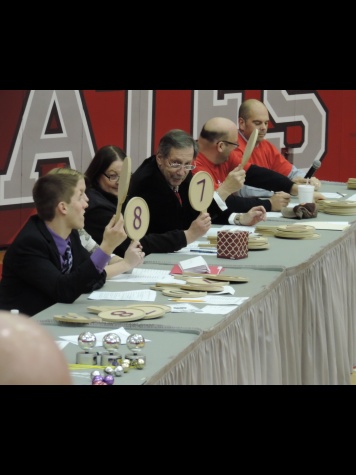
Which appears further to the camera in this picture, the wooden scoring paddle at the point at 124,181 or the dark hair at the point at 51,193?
the wooden scoring paddle at the point at 124,181

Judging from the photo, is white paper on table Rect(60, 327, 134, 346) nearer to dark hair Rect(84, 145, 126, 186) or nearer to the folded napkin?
dark hair Rect(84, 145, 126, 186)

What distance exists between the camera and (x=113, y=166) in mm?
4156

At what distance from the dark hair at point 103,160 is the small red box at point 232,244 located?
21.7 inches

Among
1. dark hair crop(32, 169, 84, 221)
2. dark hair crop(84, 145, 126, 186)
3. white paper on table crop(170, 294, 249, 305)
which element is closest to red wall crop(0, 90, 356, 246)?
dark hair crop(84, 145, 126, 186)

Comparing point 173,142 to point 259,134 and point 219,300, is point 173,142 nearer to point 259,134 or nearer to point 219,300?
point 219,300

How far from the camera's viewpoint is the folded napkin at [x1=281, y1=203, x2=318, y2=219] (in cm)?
541

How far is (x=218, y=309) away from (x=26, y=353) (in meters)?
2.30

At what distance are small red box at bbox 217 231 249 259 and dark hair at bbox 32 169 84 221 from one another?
0.97m

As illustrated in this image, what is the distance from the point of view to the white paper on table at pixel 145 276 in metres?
3.71

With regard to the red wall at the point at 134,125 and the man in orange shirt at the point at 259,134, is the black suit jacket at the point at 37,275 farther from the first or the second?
the red wall at the point at 134,125

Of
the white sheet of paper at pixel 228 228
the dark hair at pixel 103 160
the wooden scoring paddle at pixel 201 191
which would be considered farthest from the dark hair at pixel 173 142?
the white sheet of paper at pixel 228 228

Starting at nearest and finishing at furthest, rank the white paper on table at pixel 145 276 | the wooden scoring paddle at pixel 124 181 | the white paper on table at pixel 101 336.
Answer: the white paper on table at pixel 101 336, the wooden scoring paddle at pixel 124 181, the white paper on table at pixel 145 276

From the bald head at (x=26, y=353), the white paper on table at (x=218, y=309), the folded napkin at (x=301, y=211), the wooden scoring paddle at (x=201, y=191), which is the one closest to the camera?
the bald head at (x=26, y=353)
